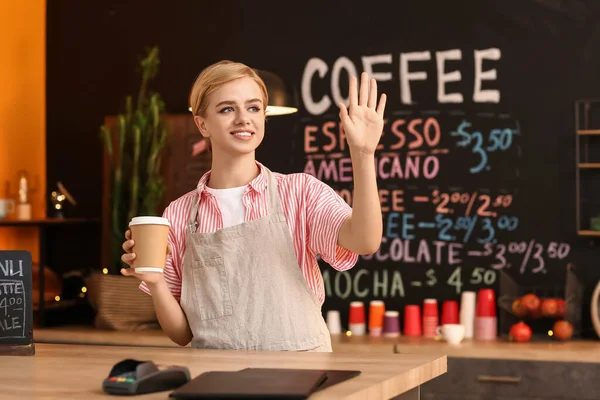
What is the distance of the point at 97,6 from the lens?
210 inches

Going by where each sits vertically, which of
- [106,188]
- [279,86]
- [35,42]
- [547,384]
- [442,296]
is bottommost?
[547,384]

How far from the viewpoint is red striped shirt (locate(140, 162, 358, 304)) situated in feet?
7.53

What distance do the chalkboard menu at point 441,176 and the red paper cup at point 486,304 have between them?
0.15 m

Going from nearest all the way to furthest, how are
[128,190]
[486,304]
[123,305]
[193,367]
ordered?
[193,367] → [486,304] → [123,305] → [128,190]

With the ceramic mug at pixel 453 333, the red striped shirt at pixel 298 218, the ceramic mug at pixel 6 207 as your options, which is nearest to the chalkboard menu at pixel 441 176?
the ceramic mug at pixel 453 333

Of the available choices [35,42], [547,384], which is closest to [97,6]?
[35,42]

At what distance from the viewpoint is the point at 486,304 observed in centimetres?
441

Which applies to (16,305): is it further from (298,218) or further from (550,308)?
(550,308)

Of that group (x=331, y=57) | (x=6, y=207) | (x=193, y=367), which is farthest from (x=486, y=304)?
(x=193, y=367)

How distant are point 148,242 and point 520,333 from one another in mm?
2700

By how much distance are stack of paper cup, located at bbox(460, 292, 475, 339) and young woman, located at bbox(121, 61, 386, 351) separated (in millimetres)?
2245

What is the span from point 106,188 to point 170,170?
384 millimetres

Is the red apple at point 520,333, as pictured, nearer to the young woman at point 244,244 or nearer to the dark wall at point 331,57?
the dark wall at point 331,57

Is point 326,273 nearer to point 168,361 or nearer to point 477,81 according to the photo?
point 477,81
